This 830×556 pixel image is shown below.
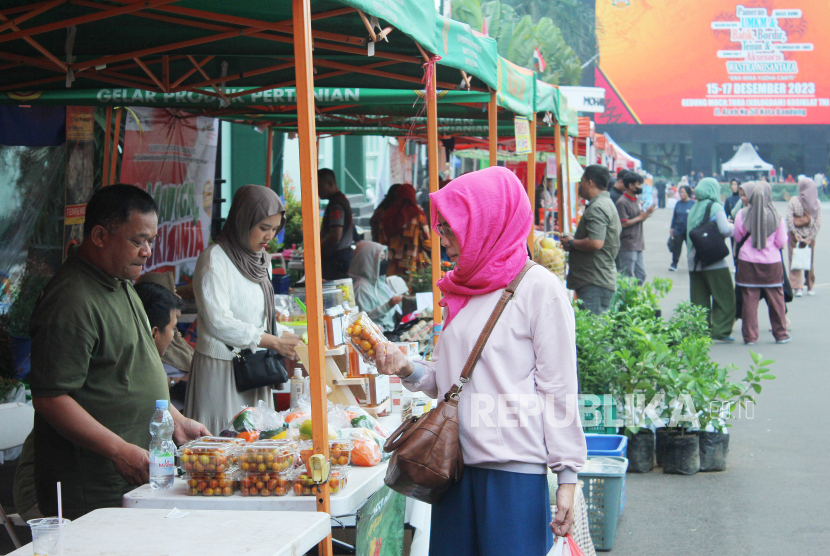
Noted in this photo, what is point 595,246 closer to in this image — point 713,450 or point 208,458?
point 713,450

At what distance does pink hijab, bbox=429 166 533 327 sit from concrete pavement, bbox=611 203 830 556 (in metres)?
2.79

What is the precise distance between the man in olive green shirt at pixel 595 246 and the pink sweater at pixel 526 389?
5.24 meters

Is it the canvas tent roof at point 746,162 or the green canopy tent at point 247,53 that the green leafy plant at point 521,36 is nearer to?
the canvas tent roof at point 746,162

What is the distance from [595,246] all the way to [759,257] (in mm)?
3736

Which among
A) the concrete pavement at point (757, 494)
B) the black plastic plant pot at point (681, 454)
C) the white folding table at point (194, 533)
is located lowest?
the concrete pavement at point (757, 494)

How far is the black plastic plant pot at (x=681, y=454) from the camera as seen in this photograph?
571 centimetres

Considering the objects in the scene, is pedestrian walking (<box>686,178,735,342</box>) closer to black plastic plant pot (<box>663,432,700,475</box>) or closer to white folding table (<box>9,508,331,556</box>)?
black plastic plant pot (<box>663,432,700,475</box>)

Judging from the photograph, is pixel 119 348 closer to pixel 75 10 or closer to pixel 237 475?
pixel 237 475

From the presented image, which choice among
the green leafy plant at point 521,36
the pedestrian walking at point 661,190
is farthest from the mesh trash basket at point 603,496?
the pedestrian walking at point 661,190

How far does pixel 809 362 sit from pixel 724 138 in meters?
48.5

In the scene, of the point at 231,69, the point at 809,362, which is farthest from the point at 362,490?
the point at 809,362

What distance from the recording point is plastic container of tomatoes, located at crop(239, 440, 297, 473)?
2629mm

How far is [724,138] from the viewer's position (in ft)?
176

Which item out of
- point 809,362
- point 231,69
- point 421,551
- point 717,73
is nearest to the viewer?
point 421,551
